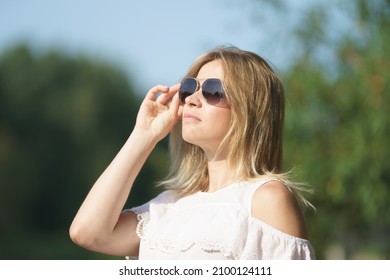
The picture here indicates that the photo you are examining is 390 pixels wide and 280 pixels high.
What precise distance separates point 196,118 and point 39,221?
29116 millimetres

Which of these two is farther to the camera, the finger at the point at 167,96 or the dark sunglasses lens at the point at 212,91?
the finger at the point at 167,96

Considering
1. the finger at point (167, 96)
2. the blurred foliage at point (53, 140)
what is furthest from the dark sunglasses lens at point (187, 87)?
the blurred foliage at point (53, 140)

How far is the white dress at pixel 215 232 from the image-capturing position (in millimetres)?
2400

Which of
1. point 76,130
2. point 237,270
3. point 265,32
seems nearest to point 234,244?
point 237,270

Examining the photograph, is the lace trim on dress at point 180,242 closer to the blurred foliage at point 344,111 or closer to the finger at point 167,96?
the finger at point 167,96

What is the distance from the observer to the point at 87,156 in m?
32.7

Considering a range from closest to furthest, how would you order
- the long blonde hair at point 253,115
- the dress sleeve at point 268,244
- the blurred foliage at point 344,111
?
the dress sleeve at point 268,244
the long blonde hair at point 253,115
the blurred foliage at point 344,111

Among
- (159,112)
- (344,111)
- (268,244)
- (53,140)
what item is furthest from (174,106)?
(53,140)

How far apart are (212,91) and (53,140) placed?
101 ft

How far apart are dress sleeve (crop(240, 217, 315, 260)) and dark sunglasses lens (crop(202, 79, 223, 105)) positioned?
1.60ft

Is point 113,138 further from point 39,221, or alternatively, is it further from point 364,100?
point 364,100

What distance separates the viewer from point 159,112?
9.62 ft

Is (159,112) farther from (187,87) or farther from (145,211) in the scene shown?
(145,211)

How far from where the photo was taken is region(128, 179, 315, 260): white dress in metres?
2.40
